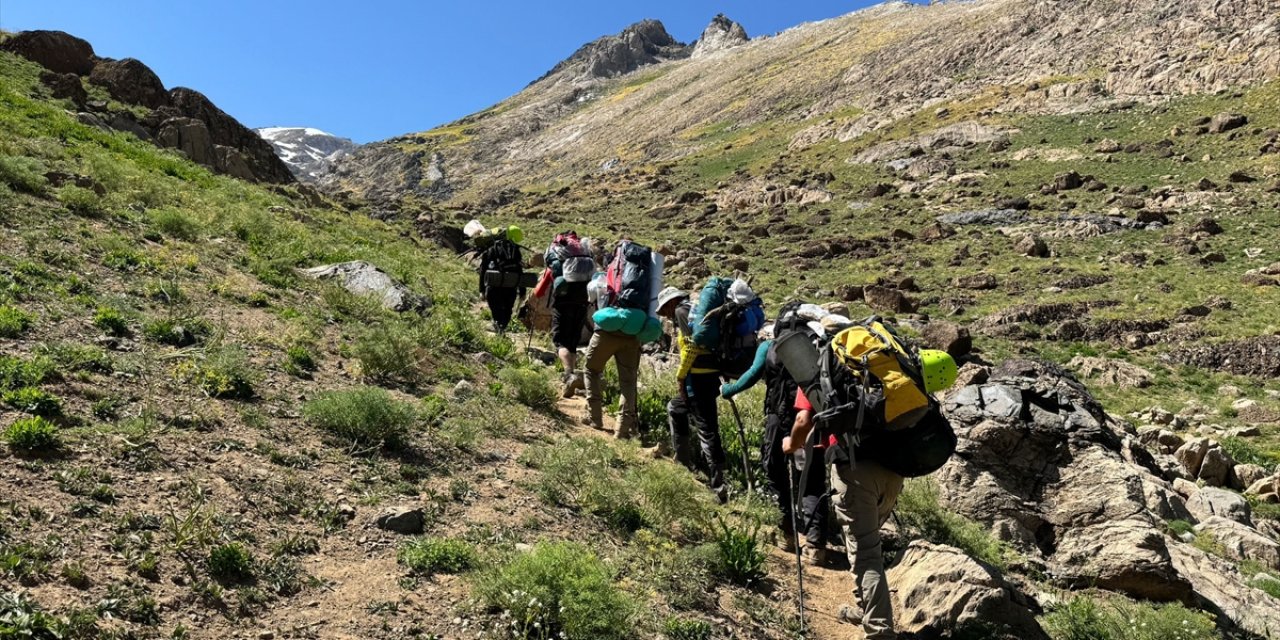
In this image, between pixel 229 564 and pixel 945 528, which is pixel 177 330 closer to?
pixel 229 564

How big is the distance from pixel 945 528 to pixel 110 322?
25.4ft

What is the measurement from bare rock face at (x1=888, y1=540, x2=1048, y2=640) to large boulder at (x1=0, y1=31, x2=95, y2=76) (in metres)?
32.2

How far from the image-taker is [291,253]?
1141 centimetres

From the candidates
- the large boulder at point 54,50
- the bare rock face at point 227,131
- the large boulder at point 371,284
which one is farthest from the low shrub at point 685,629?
the large boulder at point 54,50

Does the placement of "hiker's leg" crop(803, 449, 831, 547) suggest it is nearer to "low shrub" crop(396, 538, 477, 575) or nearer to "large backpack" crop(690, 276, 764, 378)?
"large backpack" crop(690, 276, 764, 378)

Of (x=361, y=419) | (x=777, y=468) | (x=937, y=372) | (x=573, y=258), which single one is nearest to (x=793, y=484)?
(x=777, y=468)

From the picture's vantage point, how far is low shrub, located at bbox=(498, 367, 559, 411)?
822 cm

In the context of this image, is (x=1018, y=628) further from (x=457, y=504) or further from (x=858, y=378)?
(x=457, y=504)

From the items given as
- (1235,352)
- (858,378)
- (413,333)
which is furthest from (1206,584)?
(1235,352)

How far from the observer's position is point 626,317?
7277 millimetres

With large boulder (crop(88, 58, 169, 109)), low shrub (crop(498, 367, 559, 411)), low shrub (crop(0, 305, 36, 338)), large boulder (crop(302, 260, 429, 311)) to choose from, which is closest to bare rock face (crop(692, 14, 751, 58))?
large boulder (crop(88, 58, 169, 109))

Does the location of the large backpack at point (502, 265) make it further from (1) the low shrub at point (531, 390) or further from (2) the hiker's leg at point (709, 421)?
(2) the hiker's leg at point (709, 421)

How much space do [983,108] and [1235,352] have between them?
48.9 meters

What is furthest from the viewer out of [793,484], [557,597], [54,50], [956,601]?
[54,50]
